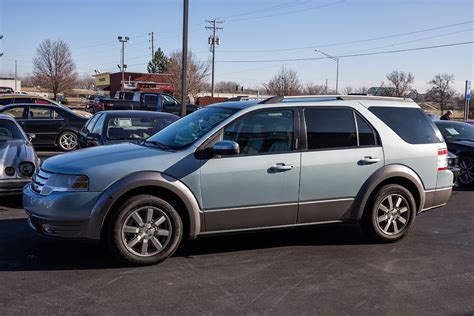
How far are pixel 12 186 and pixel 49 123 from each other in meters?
8.21

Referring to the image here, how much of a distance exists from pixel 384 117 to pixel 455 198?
4.30 meters

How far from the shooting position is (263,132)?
5.57 metres

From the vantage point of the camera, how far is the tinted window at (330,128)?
18.8 feet

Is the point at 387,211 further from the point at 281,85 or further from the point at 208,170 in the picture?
the point at 281,85

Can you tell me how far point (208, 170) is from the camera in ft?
17.1

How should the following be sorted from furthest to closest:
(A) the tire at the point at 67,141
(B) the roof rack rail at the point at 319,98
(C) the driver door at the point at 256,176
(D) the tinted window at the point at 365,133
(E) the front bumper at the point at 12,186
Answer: (A) the tire at the point at 67,141 → (E) the front bumper at the point at 12,186 → (D) the tinted window at the point at 365,133 → (B) the roof rack rail at the point at 319,98 → (C) the driver door at the point at 256,176

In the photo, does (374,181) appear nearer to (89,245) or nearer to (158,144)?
(158,144)

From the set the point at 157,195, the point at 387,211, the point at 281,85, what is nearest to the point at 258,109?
the point at 157,195

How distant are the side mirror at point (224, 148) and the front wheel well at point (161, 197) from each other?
60cm

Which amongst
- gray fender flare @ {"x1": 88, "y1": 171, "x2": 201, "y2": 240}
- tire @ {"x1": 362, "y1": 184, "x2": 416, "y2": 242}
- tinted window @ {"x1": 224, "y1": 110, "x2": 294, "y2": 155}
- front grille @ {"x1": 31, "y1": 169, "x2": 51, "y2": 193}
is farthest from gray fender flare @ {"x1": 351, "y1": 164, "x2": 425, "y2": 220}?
front grille @ {"x1": 31, "y1": 169, "x2": 51, "y2": 193}

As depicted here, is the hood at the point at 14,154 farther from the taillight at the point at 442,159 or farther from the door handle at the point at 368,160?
the taillight at the point at 442,159

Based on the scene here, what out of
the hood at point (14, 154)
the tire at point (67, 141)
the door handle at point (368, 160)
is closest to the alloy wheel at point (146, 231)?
the door handle at point (368, 160)

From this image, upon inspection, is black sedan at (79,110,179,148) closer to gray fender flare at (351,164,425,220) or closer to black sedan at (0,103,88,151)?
gray fender flare at (351,164,425,220)

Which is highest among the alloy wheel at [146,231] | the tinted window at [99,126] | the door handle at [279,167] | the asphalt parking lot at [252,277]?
the tinted window at [99,126]
